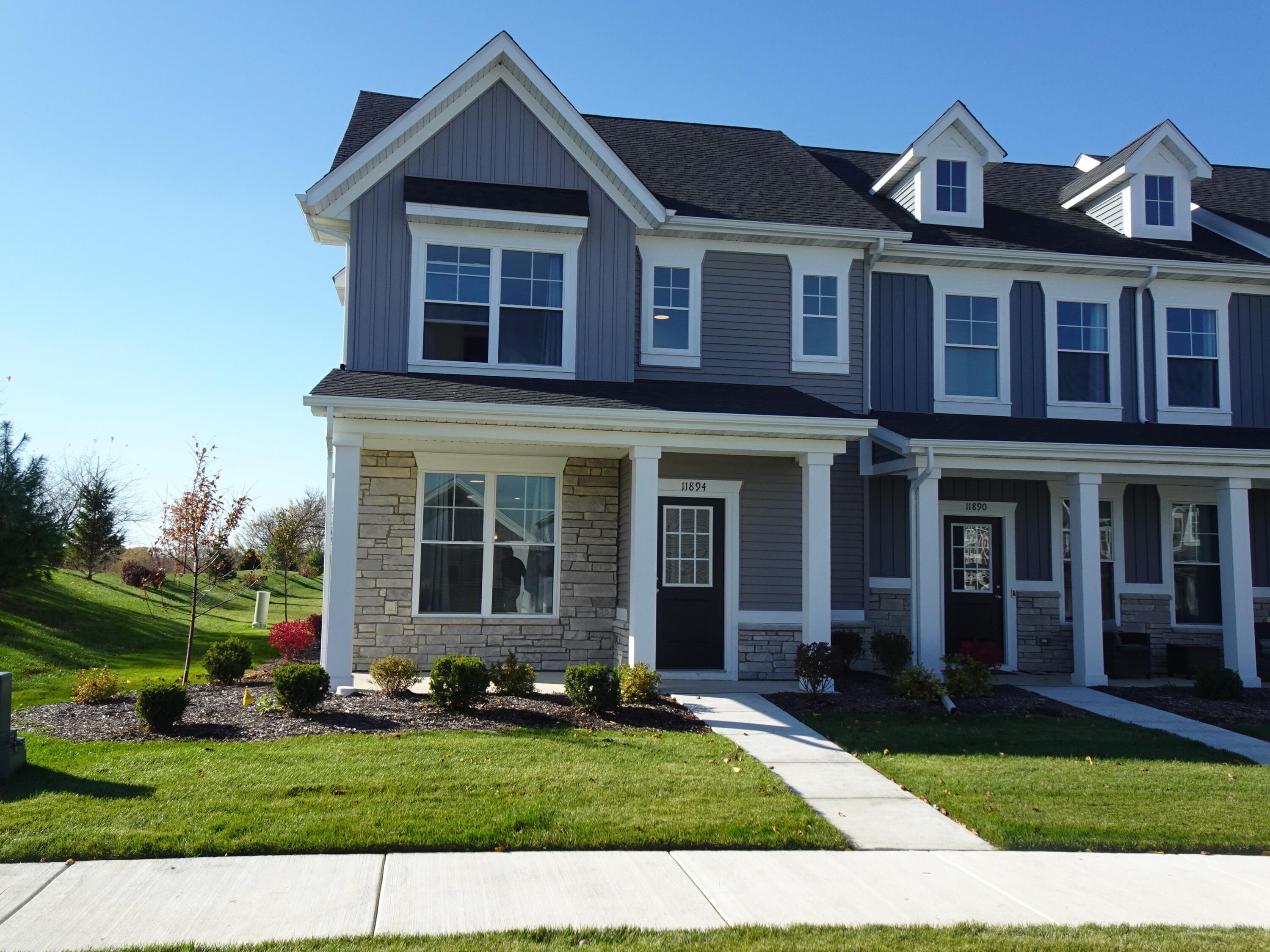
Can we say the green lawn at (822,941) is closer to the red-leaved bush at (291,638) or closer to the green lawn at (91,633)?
the green lawn at (91,633)

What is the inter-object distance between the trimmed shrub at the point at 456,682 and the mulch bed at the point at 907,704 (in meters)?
3.49

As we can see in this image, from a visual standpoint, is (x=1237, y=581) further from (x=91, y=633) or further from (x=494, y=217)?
(x=91, y=633)

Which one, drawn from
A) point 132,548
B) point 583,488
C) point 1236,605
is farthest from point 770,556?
point 132,548

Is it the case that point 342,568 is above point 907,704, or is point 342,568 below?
above

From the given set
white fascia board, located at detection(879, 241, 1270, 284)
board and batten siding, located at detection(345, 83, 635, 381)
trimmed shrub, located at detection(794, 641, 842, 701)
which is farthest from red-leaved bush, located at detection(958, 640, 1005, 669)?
board and batten siding, located at detection(345, 83, 635, 381)

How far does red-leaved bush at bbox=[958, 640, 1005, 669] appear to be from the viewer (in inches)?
516

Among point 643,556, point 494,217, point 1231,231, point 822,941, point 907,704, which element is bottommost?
point 822,941

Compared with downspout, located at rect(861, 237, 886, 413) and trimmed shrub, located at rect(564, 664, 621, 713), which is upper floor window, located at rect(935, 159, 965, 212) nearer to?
downspout, located at rect(861, 237, 886, 413)

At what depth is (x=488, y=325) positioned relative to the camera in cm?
1258

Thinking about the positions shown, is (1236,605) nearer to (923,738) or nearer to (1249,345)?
(1249,345)

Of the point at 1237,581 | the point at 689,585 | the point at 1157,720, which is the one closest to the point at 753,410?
the point at 689,585

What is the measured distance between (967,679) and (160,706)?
8.79 meters

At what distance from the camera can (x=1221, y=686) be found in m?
12.2

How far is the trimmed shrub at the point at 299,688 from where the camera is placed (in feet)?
30.7
